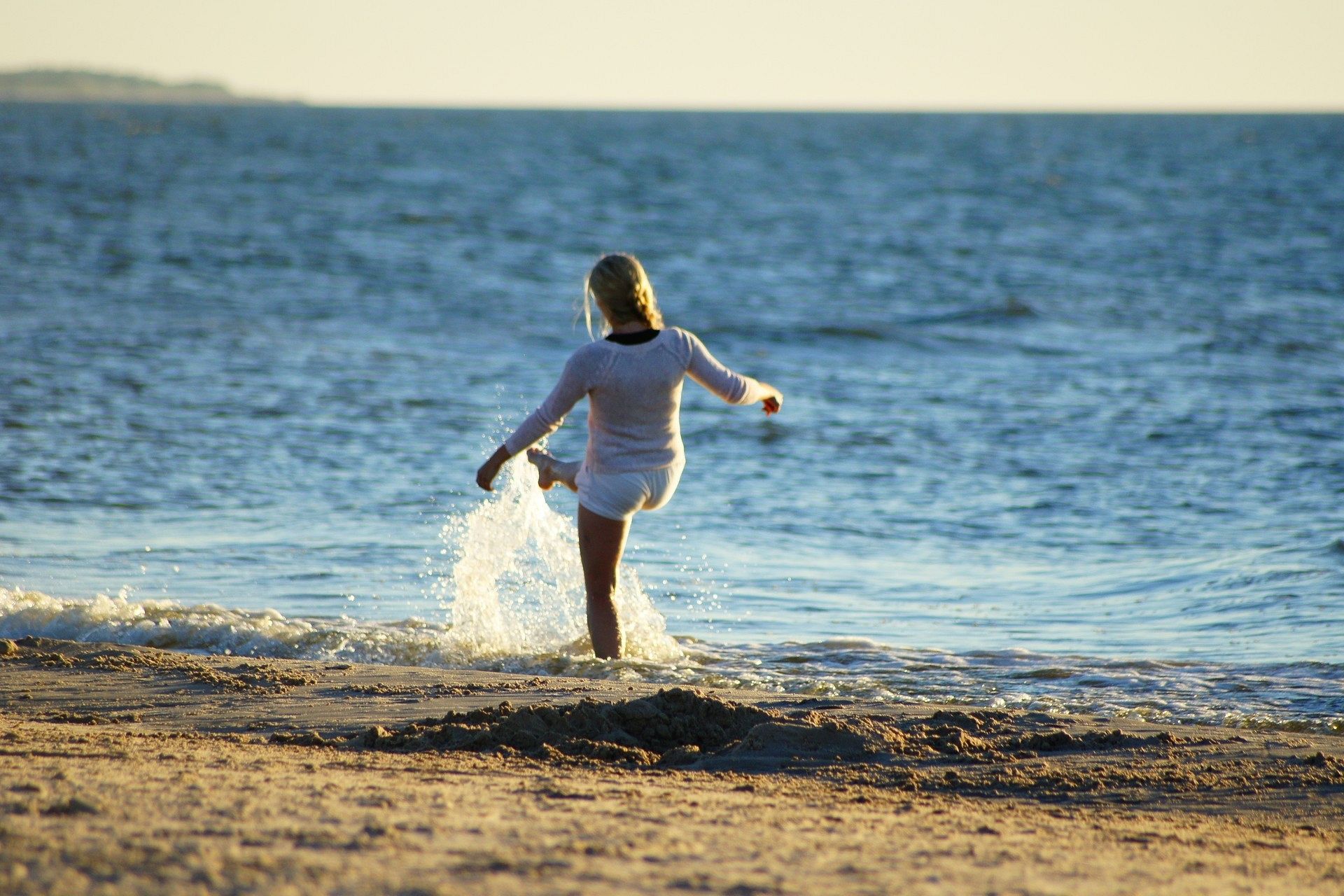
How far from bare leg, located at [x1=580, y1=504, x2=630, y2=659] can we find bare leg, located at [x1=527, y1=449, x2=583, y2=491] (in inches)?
8.0

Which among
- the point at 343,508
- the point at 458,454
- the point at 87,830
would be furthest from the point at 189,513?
the point at 87,830

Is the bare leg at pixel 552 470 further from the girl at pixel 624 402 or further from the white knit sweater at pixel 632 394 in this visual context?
the white knit sweater at pixel 632 394

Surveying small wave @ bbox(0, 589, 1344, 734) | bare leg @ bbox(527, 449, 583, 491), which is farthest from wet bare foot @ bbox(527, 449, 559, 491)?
small wave @ bbox(0, 589, 1344, 734)

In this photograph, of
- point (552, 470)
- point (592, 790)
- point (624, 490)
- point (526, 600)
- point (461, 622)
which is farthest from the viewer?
point (526, 600)

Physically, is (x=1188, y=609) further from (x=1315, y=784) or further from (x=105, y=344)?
(x=105, y=344)

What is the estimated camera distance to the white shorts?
579cm

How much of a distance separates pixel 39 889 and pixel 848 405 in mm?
11962

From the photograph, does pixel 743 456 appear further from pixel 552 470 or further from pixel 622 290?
pixel 622 290

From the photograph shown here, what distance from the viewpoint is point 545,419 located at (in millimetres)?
5586

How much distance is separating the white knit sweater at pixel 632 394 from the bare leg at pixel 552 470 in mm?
279

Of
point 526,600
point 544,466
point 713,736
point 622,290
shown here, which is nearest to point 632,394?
point 622,290

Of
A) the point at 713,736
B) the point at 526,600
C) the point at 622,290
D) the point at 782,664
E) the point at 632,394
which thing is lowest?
the point at 526,600

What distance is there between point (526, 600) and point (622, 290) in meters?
2.64

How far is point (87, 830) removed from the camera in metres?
3.09
